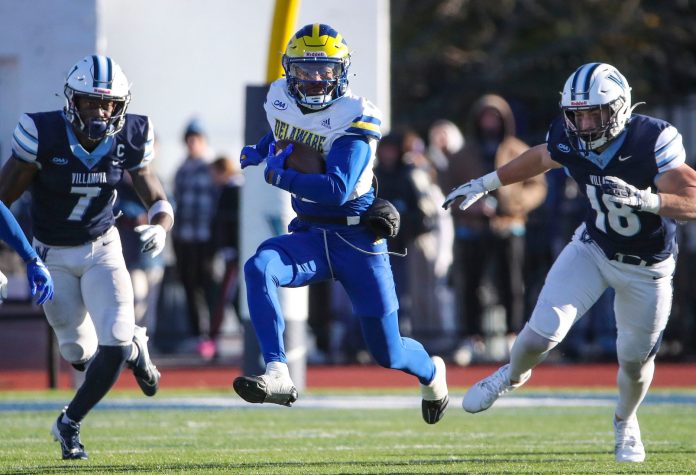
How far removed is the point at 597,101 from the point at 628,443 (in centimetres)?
155

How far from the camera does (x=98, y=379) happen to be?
6.51 metres

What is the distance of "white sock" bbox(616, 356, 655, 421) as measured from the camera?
262 inches

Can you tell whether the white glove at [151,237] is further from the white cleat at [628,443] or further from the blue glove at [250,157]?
the white cleat at [628,443]

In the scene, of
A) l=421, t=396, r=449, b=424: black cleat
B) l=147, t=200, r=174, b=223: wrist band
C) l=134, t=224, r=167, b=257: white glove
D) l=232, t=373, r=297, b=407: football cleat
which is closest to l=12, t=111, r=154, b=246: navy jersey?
l=147, t=200, r=174, b=223: wrist band

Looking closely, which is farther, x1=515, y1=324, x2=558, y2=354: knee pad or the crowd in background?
the crowd in background

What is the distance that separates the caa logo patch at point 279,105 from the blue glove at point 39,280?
1.24 metres

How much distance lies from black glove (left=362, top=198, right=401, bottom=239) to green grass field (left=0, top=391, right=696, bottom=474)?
1016 millimetres

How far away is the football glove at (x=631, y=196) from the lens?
6120 millimetres

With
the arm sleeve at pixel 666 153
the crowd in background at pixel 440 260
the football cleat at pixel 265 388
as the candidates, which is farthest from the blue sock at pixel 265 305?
the crowd in background at pixel 440 260

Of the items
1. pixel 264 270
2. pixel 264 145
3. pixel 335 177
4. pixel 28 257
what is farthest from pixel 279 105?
pixel 28 257

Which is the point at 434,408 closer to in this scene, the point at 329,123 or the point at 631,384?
the point at 631,384

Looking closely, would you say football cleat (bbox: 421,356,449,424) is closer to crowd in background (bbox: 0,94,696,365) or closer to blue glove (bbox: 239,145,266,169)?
blue glove (bbox: 239,145,266,169)

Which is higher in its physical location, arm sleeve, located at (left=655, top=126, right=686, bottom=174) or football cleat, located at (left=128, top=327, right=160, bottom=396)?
arm sleeve, located at (left=655, top=126, right=686, bottom=174)

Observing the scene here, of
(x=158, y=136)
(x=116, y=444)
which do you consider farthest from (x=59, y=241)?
(x=158, y=136)
